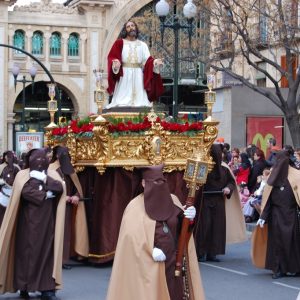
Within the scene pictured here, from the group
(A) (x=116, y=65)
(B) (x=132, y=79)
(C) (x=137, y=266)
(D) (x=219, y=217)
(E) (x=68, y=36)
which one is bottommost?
(D) (x=219, y=217)

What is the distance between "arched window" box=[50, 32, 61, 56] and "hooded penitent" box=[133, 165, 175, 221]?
45314 millimetres

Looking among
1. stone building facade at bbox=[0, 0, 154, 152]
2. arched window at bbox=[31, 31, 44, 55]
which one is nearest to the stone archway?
stone building facade at bbox=[0, 0, 154, 152]

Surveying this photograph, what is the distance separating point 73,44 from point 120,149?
40335 millimetres

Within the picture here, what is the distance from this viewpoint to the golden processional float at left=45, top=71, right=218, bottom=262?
45.5ft

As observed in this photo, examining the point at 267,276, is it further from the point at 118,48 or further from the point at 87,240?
the point at 118,48

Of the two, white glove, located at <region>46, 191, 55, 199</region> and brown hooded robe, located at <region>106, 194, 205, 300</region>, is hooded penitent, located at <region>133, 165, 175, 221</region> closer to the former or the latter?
brown hooded robe, located at <region>106, 194, 205, 300</region>

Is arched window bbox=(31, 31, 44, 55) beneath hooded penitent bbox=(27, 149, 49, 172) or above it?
above

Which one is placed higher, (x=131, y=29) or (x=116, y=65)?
(x=131, y=29)

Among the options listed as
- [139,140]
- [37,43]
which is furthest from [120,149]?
[37,43]

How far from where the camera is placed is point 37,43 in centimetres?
5253

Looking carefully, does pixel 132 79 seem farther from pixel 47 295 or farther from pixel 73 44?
pixel 73 44

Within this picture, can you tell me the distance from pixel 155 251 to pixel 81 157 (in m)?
6.89

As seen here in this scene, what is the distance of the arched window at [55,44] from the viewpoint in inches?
2082

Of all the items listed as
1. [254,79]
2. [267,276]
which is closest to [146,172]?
[267,276]
